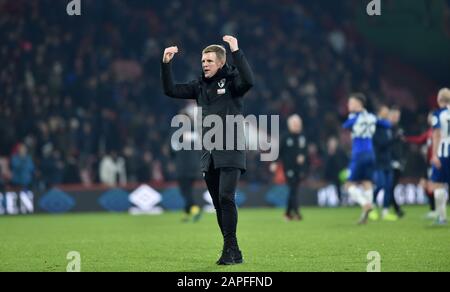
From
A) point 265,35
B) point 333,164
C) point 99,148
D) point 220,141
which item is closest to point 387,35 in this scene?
point 265,35

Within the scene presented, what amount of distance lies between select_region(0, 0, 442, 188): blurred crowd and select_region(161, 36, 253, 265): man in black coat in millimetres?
15600

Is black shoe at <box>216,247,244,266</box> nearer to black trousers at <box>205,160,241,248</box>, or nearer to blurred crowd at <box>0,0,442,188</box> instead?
black trousers at <box>205,160,241,248</box>

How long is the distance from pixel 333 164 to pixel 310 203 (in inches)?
60.2

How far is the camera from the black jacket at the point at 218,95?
10680 mm

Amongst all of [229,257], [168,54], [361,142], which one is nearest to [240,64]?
[168,54]

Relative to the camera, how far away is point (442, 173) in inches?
662

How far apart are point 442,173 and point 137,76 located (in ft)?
53.5

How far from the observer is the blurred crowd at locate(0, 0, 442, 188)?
27.1 meters

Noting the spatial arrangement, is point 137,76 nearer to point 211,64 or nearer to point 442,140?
point 442,140

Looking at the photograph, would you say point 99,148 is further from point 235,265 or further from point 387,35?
point 235,265

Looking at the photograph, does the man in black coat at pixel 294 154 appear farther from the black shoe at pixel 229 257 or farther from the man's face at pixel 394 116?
the black shoe at pixel 229 257

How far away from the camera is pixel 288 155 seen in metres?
21.4

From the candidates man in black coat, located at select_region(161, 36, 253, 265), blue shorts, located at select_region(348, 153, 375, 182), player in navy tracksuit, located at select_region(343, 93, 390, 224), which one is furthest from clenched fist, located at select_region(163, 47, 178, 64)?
blue shorts, located at select_region(348, 153, 375, 182)

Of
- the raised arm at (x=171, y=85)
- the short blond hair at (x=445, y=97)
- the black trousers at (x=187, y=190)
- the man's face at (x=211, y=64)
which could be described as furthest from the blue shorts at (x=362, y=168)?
the man's face at (x=211, y=64)
